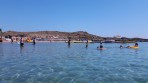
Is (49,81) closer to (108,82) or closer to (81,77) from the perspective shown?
(81,77)

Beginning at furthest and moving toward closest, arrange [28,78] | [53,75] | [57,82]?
[53,75]
[28,78]
[57,82]

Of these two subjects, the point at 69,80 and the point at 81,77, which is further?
the point at 81,77

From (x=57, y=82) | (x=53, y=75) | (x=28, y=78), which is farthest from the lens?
(x=53, y=75)

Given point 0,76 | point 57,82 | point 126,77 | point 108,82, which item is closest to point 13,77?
point 0,76

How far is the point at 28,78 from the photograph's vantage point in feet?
84.1

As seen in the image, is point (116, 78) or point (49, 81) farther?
point (116, 78)

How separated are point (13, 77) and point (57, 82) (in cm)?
507

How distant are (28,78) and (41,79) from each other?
141 centimetres

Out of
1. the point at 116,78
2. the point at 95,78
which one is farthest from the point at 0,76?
the point at 116,78

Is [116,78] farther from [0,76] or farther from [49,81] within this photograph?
[0,76]

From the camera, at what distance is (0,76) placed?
86.3 feet

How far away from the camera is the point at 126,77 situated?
2706 centimetres

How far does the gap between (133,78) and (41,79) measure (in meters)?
9.40

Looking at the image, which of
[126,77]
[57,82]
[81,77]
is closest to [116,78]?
[126,77]
